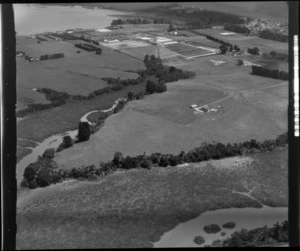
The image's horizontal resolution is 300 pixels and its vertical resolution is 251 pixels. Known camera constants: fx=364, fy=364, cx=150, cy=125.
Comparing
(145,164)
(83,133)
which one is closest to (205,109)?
(145,164)

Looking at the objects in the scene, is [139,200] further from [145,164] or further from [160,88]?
[160,88]

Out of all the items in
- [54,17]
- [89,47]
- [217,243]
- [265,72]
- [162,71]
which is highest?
[54,17]

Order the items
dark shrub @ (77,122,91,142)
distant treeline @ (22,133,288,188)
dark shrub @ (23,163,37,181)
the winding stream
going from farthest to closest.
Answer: dark shrub @ (77,122,91,142)
distant treeline @ (22,133,288,188)
the winding stream
dark shrub @ (23,163,37,181)

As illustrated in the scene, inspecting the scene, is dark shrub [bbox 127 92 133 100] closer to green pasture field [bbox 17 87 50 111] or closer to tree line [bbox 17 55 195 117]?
tree line [bbox 17 55 195 117]

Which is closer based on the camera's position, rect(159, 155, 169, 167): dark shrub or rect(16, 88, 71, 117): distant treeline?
rect(159, 155, 169, 167): dark shrub

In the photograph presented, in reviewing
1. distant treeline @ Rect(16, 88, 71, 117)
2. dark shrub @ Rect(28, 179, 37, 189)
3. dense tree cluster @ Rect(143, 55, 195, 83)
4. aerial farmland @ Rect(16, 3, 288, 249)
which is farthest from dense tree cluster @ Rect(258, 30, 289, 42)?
distant treeline @ Rect(16, 88, 71, 117)

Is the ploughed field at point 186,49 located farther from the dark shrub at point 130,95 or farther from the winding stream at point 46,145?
the winding stream at point 46,145
